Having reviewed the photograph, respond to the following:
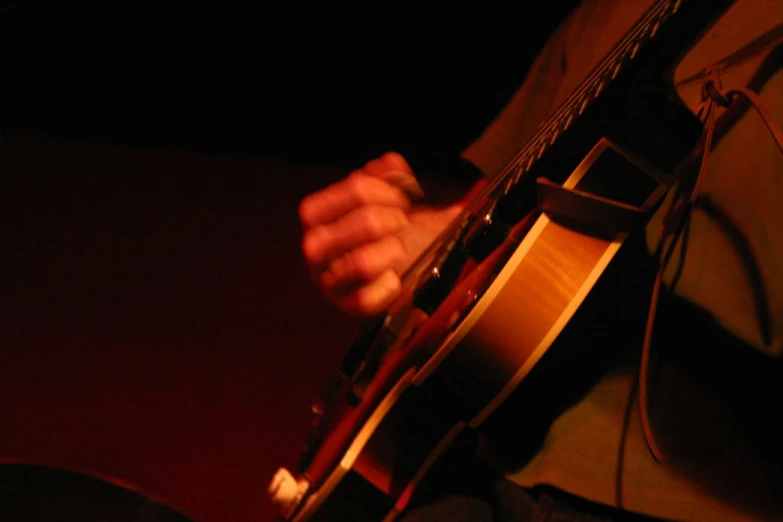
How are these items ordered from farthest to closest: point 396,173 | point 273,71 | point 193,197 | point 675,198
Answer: point 193,197 → point 273,71 → point 396,173 → point 675,198

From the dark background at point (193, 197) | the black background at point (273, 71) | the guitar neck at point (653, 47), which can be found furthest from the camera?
the black background at point (273, 71)

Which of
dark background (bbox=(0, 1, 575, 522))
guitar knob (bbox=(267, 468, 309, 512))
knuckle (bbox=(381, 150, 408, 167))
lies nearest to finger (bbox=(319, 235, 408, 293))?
knuckle (bbox=(381, 150, 408, 167))

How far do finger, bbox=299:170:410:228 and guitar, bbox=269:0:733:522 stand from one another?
0.08 metres

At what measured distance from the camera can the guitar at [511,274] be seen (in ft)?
1.46

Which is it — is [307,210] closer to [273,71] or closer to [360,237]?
[360,237]

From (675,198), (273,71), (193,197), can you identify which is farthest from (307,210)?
(193,197)

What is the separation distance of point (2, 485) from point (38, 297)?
2.91 feet

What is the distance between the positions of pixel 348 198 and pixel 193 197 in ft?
3.69

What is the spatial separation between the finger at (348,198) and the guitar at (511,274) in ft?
0.27

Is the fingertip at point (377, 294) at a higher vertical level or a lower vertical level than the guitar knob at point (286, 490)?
higher

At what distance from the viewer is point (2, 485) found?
58 centimetres

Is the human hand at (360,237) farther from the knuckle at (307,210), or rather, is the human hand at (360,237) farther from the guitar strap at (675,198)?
the guitar strap at (675,198)

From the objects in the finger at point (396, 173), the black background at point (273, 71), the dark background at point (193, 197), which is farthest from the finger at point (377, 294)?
the black background at point (273, 71)

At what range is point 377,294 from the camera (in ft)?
1.95
